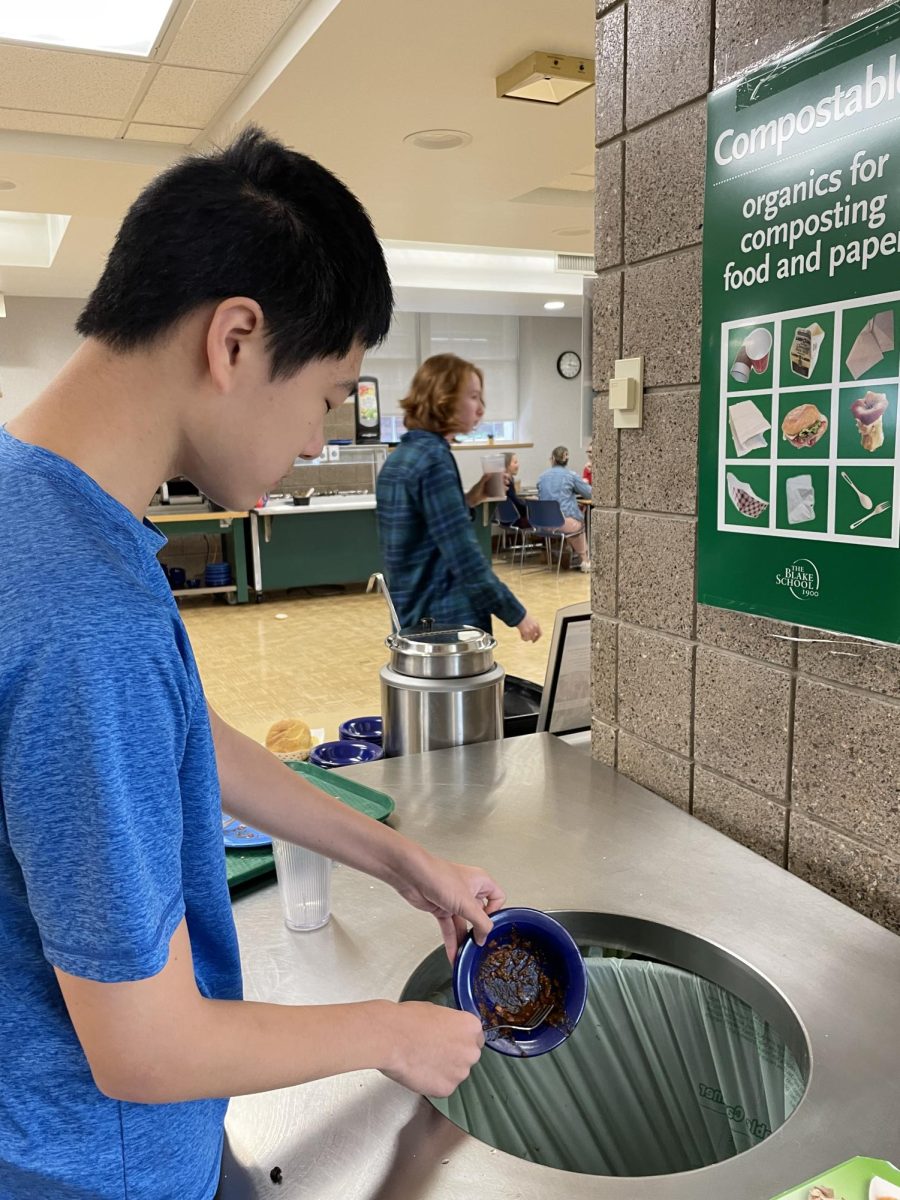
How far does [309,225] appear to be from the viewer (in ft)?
2.06

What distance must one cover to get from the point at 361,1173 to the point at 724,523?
2.70 feet

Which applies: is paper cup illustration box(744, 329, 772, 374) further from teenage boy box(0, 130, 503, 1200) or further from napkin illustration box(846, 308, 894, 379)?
teenage boy box(0, 130, 503, 1200)

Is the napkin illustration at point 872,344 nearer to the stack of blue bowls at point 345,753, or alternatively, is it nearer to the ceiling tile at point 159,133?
the stack of blue bowls at point 345,753

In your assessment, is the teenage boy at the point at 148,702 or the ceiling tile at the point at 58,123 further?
the ceiling tile at the point at 58,123

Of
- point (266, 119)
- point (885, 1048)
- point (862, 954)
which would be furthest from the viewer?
point (266, 119)

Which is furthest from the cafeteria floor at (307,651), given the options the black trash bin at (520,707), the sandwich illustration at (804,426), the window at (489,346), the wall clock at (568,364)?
the wall clock at (568,364)

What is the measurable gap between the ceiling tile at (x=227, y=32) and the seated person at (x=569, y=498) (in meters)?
5.95

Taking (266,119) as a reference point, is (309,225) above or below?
below

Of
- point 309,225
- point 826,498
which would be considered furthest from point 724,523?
point 309,225

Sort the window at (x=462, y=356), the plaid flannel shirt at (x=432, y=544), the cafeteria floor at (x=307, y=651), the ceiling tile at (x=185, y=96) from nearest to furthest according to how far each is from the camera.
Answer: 1. the plaid flannel shirt at (x=432, y=544)
2. the ceiling tile at (x=185, y=96)
3. the cafeteria floor at (x=307, y=651)
4. the window at (x=462, y=356)

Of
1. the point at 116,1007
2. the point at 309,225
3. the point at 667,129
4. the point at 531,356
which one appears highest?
the point at 531,356

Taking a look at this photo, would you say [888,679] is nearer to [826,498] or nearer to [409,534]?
[826,498]

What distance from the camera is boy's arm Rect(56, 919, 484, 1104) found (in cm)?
54

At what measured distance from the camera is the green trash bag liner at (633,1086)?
3.40 feet
